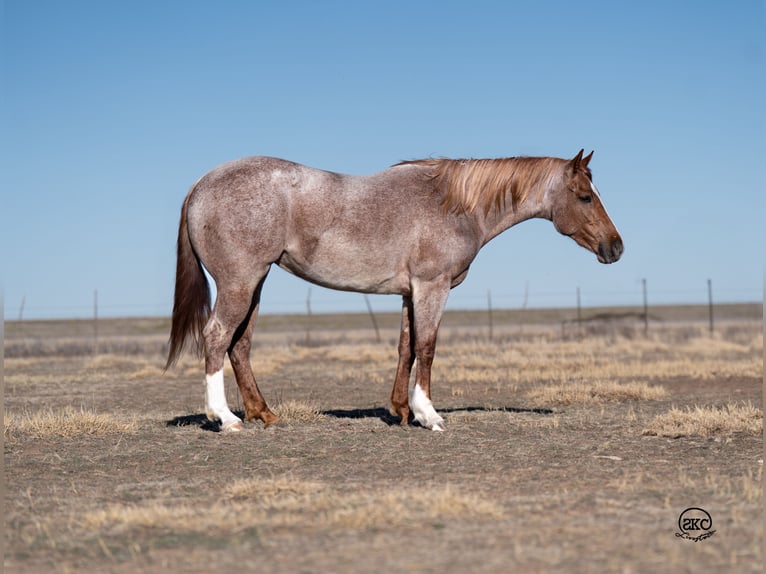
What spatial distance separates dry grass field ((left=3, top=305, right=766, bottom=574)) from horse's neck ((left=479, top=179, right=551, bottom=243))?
2.13 meters

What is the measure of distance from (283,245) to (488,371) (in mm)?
9318

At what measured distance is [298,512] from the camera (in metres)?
5.25

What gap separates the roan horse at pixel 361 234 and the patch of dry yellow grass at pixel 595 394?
8.31 feet

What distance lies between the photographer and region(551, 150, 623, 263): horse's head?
952 centimetres

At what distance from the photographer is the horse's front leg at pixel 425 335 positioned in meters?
8.89

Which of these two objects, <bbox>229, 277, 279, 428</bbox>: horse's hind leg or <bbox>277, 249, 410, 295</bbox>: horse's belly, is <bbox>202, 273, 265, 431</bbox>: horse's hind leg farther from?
<bbox>277, 249, 410, 295</bbox>: horse's belly

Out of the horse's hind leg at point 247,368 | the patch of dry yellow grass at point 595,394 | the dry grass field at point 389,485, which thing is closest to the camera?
the dry grass field at point 389,485

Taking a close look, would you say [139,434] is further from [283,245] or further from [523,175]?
[523,175]

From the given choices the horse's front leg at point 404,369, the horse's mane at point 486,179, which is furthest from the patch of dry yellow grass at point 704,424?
the horse's mane at point 486,179

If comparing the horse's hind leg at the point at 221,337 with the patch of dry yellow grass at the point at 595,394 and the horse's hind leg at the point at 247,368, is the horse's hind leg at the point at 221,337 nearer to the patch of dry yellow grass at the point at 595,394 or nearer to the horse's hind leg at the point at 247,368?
the horse's hind leg at the point at 247,368

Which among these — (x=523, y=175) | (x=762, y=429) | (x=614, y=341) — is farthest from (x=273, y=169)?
(x=614, y=341)

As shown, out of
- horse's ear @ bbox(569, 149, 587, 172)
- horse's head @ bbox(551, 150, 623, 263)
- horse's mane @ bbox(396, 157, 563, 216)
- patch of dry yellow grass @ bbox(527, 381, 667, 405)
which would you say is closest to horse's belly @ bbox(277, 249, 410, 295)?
horse's mane @ bbox(396, 157, 563, 216)

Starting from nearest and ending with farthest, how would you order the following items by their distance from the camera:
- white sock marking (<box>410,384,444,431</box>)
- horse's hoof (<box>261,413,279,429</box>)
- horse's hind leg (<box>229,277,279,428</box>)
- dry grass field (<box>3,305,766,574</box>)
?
dry grass field (<box>3,305,766,574</box>) → white sock marking (<box>410,384,444,431</box>) → horse's hoof (<box>261,413,279,429</box>) → horse's hind leg (<box>229,277,279,428</box>)

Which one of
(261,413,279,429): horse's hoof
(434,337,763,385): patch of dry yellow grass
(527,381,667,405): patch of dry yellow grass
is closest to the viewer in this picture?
(261,413,279,429): horse's hoof
